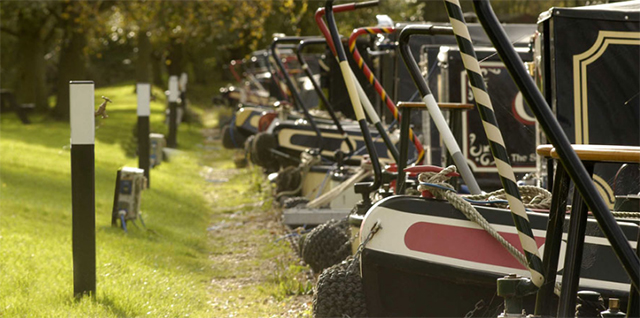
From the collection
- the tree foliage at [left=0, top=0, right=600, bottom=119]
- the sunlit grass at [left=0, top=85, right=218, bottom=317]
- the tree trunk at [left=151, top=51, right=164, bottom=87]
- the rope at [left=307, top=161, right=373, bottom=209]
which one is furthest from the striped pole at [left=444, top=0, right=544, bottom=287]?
the tree trunk at [left=151, top=51, right=164, bottom=87]

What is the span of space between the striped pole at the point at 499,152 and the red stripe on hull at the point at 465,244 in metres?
0.58

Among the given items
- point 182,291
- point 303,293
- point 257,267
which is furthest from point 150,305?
point 257,267

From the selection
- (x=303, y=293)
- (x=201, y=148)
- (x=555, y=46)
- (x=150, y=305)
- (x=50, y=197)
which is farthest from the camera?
(x=201, y=148)

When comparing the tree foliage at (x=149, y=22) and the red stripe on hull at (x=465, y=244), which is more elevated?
the tree foliage at (x=149, y=22)

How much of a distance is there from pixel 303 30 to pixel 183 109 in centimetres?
424

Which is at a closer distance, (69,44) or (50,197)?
(50,197)

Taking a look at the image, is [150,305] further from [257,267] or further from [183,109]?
[183,109]

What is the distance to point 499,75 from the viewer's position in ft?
28.9

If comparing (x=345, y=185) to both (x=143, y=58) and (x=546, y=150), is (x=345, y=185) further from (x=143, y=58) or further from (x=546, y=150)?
(x=143, y=58)

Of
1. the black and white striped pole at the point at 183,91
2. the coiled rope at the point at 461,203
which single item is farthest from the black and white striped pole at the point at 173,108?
the coiled rope at the point at 461,203

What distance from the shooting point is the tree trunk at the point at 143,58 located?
88.7 feet

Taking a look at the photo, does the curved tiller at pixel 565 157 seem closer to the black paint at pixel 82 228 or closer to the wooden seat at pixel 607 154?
the wooden seat at pixel 607 154

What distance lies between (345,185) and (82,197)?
131 inches

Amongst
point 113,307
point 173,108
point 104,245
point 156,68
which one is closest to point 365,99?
point 113,307
